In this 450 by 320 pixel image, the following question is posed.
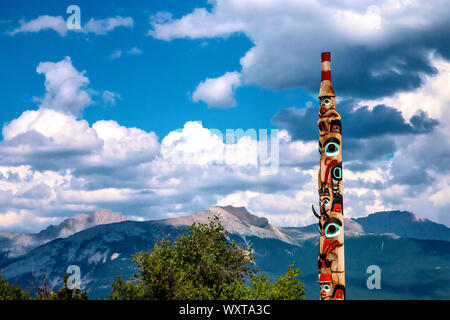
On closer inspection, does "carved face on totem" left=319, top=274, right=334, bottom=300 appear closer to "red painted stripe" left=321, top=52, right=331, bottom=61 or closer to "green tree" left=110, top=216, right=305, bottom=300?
"green tree" left=110, top=216, right=305, bottom=300

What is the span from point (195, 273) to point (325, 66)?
40.3m

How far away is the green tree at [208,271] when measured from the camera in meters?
67.8

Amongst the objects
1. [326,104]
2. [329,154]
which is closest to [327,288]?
[329,154]

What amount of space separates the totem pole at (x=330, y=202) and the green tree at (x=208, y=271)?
1421cm

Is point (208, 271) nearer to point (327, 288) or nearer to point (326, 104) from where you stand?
point (327, 288)

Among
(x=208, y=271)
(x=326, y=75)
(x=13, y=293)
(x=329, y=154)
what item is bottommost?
(x=13, y=293)

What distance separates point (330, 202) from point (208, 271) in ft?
121

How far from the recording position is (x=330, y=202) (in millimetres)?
51969

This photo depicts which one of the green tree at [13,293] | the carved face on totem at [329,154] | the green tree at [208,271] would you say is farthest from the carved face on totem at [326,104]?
the green tree at [13,293]

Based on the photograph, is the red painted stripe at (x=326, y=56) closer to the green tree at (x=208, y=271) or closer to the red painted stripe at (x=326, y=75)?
the red painted stripe at (x=326, y=75)

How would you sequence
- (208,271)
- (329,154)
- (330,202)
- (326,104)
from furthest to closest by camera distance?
(208,271), (326,104), (329,154), (330,202)

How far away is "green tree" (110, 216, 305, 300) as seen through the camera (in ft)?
222

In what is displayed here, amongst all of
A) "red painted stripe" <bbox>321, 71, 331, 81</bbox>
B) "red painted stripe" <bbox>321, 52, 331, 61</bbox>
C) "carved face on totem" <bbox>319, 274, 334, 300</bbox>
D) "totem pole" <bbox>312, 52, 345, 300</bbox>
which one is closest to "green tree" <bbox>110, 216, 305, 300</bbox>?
"carved face on totem" <bbox>319, 274, 334, 300</bbox>
